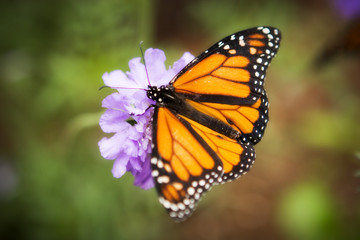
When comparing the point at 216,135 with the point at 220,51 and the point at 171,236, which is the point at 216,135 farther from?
the point at 171,236

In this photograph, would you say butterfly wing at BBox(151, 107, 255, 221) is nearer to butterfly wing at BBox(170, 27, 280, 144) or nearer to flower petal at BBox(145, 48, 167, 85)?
butterfly wing at BBox(170, 27, 280, 144)

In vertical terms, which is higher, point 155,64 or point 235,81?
point 155,64

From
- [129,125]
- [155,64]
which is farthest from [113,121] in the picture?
[155,64]

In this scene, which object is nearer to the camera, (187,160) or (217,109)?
(187,160)

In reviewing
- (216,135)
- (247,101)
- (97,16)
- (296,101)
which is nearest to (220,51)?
(247,101)

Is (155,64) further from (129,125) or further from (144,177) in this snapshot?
(144,177)

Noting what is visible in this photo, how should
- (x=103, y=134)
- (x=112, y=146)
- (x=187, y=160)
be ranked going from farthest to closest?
(x=103, y=134)
(x=112, y=146)
(x=187, y=160)

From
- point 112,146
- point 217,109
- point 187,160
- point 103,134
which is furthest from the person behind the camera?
point 103,134

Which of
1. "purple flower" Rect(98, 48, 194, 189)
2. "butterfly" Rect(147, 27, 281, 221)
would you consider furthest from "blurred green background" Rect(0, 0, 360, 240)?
"butterfly" Rect(147, 27, 281, 221)
